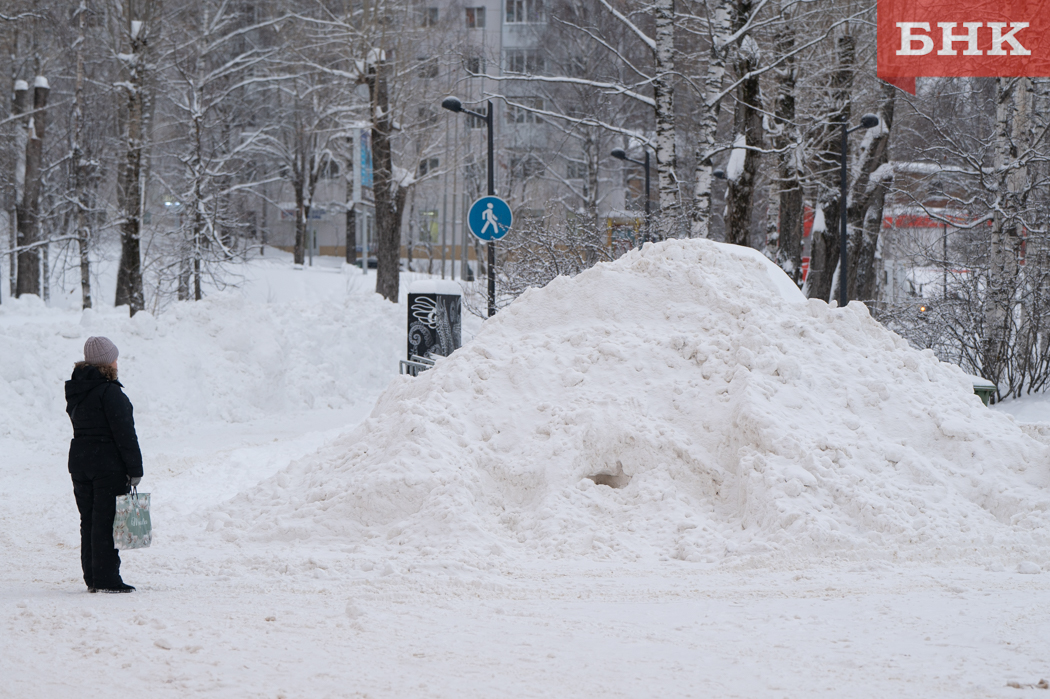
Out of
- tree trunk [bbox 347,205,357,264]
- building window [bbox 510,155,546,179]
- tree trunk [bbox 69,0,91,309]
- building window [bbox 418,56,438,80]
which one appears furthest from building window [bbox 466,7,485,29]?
tree trunk [bbox 69,0,91,309]

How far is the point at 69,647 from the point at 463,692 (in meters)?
1.80

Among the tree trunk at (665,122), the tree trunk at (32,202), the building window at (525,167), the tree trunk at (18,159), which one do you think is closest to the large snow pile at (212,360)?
the tree trunk at (665,122)

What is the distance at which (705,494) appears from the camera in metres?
7.04

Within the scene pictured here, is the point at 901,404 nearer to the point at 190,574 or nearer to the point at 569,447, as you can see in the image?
the point at 569,447

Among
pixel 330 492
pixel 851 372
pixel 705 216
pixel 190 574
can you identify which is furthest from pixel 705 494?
pixel 705 216

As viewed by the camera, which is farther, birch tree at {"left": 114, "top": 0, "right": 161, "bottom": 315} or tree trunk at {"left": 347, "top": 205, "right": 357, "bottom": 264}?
tree trunk at {"left": 347, "top": 205, "right": 357, "bottom": 264}

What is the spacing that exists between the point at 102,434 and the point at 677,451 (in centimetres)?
380

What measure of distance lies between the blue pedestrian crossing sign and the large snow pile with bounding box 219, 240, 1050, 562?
656cm

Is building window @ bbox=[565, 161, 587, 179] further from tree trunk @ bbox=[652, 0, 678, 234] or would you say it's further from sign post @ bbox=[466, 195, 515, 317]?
sign post @ bbox=[466, 195, 515, 317]

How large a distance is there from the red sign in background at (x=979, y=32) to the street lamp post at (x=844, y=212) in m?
2.24

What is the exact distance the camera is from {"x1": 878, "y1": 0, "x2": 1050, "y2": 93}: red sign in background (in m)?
15.3

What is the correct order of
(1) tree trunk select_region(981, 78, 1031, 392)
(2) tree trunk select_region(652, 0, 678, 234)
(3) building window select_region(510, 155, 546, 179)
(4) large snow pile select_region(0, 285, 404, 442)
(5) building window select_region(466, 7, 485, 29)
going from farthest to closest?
(3) building window select_region(510, 155, 546, 179) < (5) building window select_region(466, 7, 485, 29) < (2) tree trunk select_region(652, 0, 678, 234) < (1) tree trunk select_region(981, 78, 1031, 392) < (4) large snow pile select_region(0, 285, 404, 442)

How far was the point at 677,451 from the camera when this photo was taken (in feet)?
23.5

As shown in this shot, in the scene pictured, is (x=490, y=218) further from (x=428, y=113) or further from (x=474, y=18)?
(x=474, y=18)
